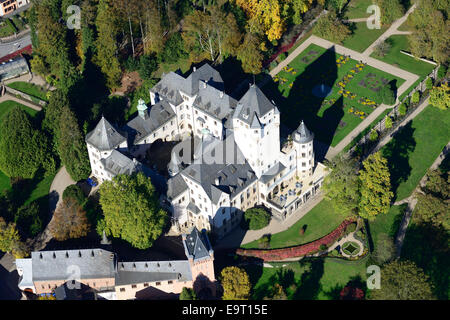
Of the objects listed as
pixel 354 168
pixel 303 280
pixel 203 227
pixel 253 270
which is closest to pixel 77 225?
pixel 203 227

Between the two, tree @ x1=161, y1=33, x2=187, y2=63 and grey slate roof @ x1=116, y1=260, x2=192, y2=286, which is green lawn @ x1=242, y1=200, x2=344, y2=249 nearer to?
grey slate roof @ x1=116, y1=260, x2=192, y2=286

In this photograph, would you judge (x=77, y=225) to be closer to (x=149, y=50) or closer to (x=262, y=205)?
(x=262, y=205)

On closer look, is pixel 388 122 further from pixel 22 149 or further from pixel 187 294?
pixel 22 149

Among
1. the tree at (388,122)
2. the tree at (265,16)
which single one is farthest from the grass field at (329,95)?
the tree at (265,16)

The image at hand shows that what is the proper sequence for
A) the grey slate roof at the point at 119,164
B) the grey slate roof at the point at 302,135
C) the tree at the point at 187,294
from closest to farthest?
the tree at the point at 187,294 < the grey slate roof at the point at 119,164 < the grey slate roof at the point at 302,135

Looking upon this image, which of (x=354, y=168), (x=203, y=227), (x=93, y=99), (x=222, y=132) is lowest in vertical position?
(x=203, y=227)

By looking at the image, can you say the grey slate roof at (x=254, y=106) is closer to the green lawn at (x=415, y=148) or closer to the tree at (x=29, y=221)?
the green lawn at (x=415, y=148)

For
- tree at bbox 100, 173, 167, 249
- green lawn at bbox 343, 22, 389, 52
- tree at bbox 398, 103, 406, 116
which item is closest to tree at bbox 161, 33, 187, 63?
green lawn at bbox 343, 22, 389, 52
